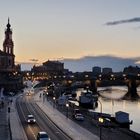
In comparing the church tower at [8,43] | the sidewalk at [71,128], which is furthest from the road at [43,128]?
the church tower at [8,43]

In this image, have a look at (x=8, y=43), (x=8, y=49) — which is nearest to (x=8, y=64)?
(x=8, y=49)

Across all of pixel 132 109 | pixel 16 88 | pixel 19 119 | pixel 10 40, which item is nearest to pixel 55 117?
pixel 19 119

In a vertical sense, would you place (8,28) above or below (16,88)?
above

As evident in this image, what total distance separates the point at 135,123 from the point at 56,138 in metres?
48.2

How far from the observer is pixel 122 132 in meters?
67.6

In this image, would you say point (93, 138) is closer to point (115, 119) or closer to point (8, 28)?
point (115, 119)

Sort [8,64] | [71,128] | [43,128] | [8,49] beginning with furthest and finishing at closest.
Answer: [8,49], [8,64], [71,128], [43,128]

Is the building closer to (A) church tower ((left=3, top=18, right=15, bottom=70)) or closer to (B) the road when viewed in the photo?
(A) church tower ((left=3, top=18, right=15, bottom=70))

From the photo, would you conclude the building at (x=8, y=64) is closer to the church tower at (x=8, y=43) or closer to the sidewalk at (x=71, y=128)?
the church tower at (x=8, y=43)

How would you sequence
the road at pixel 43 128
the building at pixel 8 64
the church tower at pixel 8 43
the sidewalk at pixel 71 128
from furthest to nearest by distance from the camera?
the church tower at pixel 8 43
the building at pixel 8 64
the road at pixel 43 128
the sidewalk at pixel 71 128

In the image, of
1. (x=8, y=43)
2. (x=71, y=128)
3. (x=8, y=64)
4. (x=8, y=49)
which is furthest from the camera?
(x=8, y=49)

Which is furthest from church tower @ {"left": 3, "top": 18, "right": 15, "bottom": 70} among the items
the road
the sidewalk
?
the road

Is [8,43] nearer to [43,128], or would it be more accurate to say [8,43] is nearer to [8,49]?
[8,49]

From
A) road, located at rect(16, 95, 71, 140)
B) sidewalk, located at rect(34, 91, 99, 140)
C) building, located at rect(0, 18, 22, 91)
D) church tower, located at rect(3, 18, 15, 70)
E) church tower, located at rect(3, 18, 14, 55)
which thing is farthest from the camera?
church tower, located at rect(3, 18, 14, 55)
